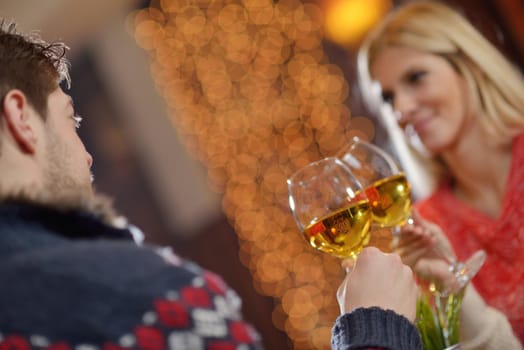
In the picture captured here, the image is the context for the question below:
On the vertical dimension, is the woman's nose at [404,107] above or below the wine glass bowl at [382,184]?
above

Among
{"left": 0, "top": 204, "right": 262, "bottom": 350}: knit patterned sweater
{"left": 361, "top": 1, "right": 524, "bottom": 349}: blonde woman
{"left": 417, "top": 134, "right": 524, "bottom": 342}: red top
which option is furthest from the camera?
{"left": 361, "top": 1, "right": 524, "bottom": 349}: blonde woman

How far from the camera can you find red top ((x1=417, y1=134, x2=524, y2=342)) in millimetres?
1695

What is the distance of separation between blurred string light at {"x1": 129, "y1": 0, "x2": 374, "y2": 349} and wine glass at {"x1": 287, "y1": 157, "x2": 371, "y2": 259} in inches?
104

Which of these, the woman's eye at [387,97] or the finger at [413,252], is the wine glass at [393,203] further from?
the woman's eye at [387,97]

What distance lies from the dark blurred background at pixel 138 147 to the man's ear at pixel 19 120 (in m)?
3.65

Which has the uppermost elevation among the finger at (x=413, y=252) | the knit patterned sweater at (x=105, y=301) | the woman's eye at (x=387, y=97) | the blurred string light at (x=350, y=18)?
the blurred string light at (x=350, y=18)

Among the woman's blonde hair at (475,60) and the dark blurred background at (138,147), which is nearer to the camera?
the woman's blonde hair at (475,60)

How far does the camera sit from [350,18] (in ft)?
12.5

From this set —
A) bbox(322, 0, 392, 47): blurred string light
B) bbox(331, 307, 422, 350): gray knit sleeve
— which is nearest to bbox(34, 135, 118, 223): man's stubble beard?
bbox(331, 307, 422, 350): gray knit sleeve

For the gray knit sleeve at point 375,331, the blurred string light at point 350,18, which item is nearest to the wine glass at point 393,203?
the gray knit sleeve at point 375,331

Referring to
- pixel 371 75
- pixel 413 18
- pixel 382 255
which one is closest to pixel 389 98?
pixel 371 75

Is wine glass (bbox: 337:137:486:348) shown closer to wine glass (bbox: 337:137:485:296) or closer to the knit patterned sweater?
wine glass (bbox: 337:137:485:296)

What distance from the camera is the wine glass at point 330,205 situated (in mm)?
1128

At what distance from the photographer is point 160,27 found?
4852mm
